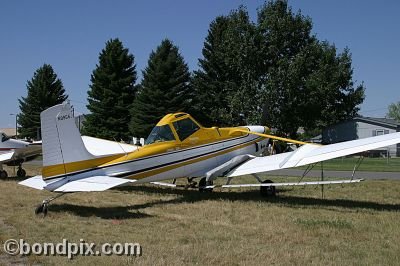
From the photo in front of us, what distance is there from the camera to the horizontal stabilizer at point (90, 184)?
9313 mm

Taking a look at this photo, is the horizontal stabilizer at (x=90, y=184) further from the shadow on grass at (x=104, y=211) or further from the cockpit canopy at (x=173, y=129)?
the cockpit canopy at (x=173, y=129)

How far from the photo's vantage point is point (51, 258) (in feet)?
19.6

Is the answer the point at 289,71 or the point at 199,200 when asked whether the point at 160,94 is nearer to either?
the point at 289,71

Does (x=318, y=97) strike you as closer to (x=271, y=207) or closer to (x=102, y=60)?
(x=102, y=60)

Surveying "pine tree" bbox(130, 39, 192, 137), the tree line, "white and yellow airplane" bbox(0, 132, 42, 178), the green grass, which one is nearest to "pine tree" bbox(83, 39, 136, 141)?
the tree line

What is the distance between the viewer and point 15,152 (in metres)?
19.7

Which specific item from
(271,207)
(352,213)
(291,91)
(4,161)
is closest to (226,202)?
(271,207)

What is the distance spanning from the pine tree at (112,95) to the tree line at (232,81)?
0.36ft

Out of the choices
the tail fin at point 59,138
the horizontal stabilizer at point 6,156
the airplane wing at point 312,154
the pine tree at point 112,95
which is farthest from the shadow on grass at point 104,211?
the pine tree at point 112,95

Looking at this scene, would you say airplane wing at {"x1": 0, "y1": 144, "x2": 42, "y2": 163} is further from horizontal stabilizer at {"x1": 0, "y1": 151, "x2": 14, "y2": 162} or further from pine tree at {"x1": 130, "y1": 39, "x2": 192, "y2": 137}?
pine tree at {"x1": 130, "y1": 39, "x2": 192, "y2": 137}

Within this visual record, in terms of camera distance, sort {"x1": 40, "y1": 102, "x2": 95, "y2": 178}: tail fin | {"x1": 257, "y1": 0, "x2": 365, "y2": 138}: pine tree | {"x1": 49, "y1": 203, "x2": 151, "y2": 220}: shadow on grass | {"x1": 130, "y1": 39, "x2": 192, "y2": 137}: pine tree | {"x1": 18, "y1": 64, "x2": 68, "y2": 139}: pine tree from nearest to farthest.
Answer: {"x1": 49, "y1": 203, "x2": 151, "y2": 220}: shadow on grass, {"x1": 40, "y1": 102, "x2": 95, "y2": 178}: tail fin, {"x1": 257, "y1": 0, "x2": 365, "y2": 138}: pine tree, {"x1": 130, "y1": 39, "x2": 192, "y2": 137}: pine tree, {"x1": 18, "y1": 64, "x2": 68, "y2": 139}: pine tree

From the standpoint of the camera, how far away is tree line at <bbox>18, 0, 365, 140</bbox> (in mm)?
43031

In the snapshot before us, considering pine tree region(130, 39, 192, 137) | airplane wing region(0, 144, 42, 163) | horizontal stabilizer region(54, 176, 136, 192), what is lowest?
horizontal stabilizer region(54, 176, 136, 192)

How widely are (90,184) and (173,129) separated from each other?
141 inches
